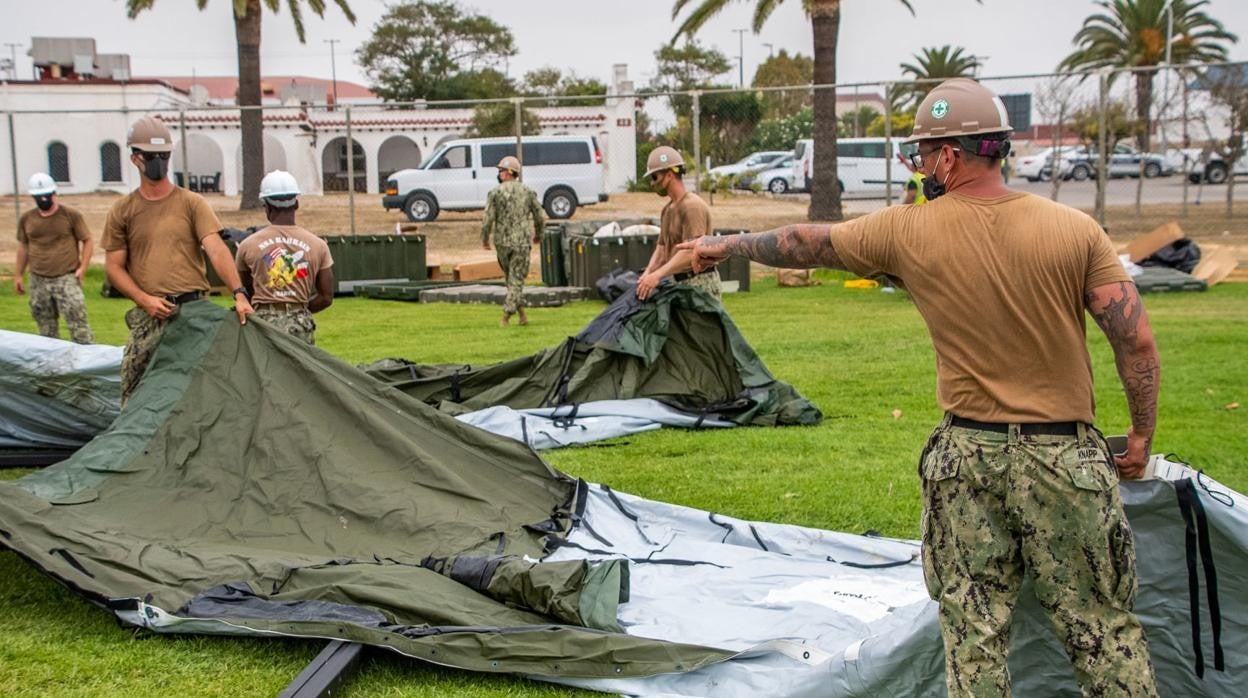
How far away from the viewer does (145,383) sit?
6.46 m

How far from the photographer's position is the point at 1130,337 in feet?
11.1

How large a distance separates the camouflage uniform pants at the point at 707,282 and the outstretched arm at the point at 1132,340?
5.90m

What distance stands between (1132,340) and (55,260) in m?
10.5

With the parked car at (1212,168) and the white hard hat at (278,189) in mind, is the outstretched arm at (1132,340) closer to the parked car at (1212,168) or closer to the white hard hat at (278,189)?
the white hard hat at (278,189)

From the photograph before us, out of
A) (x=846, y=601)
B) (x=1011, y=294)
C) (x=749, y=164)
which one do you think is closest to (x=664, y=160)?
(x=846, y=601)

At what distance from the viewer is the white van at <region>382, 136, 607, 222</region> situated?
30578mm

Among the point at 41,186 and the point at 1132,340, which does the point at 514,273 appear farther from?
the point at 1132,340

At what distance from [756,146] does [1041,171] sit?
13200 millimetres

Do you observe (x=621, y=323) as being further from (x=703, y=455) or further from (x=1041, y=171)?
(x=1041, y=171)

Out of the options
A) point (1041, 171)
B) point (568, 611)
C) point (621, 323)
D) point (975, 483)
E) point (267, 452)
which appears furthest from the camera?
point (1041, 171)

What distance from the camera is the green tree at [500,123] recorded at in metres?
39.4

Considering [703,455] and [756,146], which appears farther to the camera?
[756,146]

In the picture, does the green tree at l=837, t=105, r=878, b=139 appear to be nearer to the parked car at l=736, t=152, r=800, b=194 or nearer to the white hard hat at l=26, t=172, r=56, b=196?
the parked car at l=736, t=152, r=800, b=194

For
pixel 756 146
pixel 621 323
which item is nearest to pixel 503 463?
pixel 621 323
